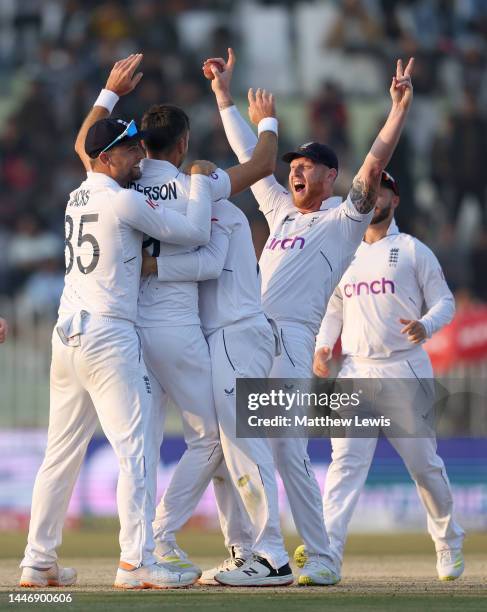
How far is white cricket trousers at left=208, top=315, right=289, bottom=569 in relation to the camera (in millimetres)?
6715

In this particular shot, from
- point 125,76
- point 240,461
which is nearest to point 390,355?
point 240,461

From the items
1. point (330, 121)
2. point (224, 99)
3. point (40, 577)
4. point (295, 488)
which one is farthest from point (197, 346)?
point (330, 121)

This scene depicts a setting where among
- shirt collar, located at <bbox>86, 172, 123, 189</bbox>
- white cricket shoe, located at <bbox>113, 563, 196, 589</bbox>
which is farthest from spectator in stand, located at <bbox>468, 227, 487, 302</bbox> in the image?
white cricket shoe, located at <bbox>113, 563, 196, 589</bbox>

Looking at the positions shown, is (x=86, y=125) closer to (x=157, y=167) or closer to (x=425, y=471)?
(x=157, y=167)

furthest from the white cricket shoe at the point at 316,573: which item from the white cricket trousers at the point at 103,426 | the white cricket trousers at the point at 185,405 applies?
the white cricket trousers at the point at 103,426

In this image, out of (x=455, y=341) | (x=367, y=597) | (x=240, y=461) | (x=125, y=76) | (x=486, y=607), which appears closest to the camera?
(x=486, y=607)

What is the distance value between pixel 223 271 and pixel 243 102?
12006mm

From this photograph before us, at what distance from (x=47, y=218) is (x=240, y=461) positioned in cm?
1067

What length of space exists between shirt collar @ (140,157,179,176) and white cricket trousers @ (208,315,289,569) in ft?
2.84

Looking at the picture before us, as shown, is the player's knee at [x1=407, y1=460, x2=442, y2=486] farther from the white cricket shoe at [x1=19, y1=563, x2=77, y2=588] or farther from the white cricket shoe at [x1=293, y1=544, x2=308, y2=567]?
the white cricket shoe at [x1=19, y1=563, x2=77, y2=588]

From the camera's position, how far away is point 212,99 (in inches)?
719

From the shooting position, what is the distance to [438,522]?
25.6 feet

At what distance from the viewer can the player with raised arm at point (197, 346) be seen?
6.72 m

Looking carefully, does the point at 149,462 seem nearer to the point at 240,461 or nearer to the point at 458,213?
the point at 240,461
